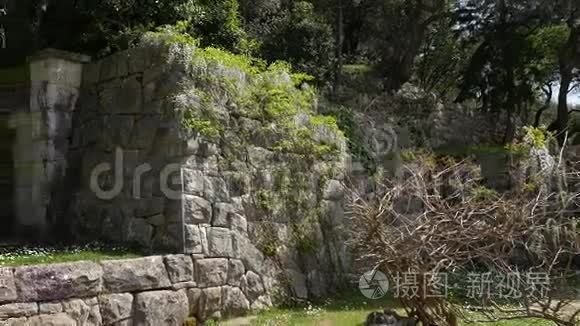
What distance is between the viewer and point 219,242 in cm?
696

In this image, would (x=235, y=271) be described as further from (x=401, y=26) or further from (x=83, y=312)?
(x=401, y=26)

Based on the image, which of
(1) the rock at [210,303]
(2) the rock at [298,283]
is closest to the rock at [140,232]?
(1) the rock at [210,303]

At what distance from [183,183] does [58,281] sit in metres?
1.85

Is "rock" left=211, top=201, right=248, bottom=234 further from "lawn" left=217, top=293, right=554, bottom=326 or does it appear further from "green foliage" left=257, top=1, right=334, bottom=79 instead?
"green foliage" left=257, top=1, right=334, bottom=79

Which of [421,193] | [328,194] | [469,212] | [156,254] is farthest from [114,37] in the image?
[469,212]

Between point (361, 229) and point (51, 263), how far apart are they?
123 inches

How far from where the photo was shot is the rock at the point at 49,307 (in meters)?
5.17

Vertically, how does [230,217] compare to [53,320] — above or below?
above

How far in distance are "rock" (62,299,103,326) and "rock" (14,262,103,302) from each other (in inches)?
2.9

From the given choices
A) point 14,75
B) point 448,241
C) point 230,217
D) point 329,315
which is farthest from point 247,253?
point 14,75

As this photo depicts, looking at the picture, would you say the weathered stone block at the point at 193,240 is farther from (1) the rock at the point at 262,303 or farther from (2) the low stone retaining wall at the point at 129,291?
(1) the rock at the point at 262,303

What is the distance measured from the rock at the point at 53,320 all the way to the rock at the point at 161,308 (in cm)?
72

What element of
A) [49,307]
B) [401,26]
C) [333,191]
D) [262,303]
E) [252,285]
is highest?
[401,26]

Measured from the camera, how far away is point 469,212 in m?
5.67
